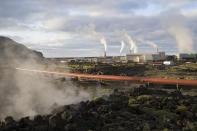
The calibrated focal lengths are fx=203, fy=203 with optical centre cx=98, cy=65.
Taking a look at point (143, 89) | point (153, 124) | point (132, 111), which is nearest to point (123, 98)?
point (132, 111)

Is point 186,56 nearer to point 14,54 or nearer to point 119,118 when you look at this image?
point 14,54

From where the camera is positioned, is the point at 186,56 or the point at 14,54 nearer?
the point at 14,54

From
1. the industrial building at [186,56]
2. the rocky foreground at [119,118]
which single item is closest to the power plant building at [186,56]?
the industrial building at [186,56]

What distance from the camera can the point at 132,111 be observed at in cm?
1002

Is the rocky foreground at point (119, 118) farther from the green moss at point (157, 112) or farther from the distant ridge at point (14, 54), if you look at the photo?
the distant ridge at point (14, 54)

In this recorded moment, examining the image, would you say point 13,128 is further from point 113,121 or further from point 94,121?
point 113,121

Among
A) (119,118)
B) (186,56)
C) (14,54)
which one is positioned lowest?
(119,118)

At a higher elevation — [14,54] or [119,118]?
[14,54]

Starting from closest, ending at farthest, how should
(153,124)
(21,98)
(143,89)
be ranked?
(153,124) < (143,89) < (21,98)

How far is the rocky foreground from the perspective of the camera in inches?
Result: 296

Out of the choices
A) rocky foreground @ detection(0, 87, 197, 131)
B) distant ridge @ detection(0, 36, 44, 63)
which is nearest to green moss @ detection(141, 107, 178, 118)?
rocky foreground @ detection(0, 87, 197, 131)

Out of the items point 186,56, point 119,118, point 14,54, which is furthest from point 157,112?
point 186,56

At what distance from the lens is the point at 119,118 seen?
28.9 feet

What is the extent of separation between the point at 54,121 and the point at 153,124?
12.9ft
